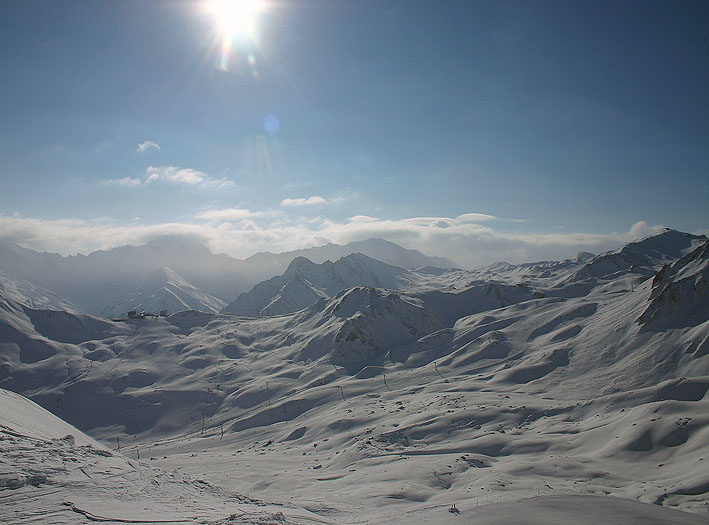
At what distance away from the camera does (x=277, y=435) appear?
276 feet

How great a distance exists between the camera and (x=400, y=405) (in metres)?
76.9

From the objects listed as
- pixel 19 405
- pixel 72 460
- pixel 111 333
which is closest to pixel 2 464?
pixel 72 460

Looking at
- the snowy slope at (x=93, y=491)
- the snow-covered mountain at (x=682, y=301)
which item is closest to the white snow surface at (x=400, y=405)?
the snowy slope at (x=93, y=491)

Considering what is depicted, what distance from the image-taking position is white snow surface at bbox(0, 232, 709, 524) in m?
23.4

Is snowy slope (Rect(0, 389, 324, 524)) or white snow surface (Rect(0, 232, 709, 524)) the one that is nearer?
snowy slope (Rect(0, 389, 324, 524))

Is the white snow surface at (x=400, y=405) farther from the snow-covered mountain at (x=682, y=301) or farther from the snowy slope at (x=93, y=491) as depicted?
the snow-covered mountain at (x=682, y=301)

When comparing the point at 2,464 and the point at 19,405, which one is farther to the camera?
the point at 19,405

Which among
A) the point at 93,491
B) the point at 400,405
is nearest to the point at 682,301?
the point at 400,405

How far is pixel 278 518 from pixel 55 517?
25.6 ft

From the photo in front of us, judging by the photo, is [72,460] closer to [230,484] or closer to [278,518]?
[278,518]

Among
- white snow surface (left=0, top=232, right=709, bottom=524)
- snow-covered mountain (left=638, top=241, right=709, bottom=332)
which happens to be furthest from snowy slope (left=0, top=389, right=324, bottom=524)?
snow-covered mountain (left=638, top=241, right=709, bottom=332)

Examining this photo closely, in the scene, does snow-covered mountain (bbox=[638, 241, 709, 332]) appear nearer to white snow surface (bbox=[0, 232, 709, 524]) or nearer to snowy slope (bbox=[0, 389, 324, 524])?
white snow surface (bbox=[0, 232, 709, 524])

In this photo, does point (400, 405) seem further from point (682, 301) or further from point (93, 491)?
point (93, 491)

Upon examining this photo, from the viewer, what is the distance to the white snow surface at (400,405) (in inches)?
920
